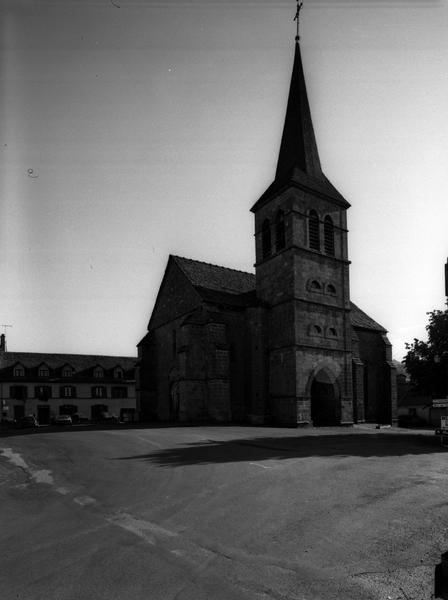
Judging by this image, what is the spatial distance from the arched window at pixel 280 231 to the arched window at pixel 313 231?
186cm

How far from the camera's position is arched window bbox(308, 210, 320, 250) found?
33625 mm

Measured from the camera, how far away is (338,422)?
3225 cm

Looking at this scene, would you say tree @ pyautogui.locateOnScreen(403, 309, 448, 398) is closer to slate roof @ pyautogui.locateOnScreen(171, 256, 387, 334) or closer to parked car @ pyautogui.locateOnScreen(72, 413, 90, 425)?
slate roof @ pyautogui.locateOnScreen(171, 256, 387, 334)

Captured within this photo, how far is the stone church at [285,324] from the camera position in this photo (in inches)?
1238

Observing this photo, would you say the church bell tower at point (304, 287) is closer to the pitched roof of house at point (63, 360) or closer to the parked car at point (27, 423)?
the parked car at point (27, 423)

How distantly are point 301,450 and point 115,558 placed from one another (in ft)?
35.7

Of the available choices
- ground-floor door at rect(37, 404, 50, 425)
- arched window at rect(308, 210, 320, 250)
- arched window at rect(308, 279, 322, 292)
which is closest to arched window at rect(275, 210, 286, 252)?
arched window at rect(308, 210, 320, 250)

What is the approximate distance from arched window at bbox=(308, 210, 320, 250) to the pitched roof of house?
3725cm

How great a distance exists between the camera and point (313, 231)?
3384 cm

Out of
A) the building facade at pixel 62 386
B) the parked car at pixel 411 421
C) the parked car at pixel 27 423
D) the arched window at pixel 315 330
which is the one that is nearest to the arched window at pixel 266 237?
the arched window at pixel 315 330

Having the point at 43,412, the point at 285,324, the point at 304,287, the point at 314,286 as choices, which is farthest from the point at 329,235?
the point at 43,412

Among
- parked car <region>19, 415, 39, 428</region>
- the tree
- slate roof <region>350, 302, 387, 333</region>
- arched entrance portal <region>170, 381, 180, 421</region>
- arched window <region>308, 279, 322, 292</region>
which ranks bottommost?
Answer: parked car <region>19, 415, 39, 428</region>

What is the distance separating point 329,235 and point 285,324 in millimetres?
7705

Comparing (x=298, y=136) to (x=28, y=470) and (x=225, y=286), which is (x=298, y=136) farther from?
(x=28, y=470)
